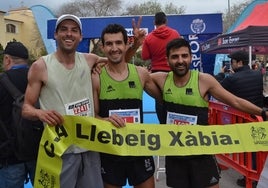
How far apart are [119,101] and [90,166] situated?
59 centimetres

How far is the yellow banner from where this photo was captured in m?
3.14

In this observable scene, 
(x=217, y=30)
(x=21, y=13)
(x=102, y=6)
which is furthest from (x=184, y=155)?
(x=21, y=13)

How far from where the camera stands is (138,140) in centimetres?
328

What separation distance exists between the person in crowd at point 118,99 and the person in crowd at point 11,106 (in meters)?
0.79

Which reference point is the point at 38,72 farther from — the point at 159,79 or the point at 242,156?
the point at 242,156

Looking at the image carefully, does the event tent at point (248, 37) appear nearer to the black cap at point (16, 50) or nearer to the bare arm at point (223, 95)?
the bare arm at point (223, 95)

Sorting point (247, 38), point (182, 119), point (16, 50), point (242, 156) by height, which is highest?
point (247, 38)

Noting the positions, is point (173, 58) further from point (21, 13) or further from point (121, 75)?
point (21, 13)

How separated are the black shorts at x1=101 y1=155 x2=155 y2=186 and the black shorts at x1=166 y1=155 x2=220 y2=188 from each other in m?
0.23

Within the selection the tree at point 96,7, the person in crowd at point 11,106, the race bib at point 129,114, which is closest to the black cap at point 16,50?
the person in crowd at point 11,106

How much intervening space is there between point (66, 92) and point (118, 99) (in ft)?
1.51

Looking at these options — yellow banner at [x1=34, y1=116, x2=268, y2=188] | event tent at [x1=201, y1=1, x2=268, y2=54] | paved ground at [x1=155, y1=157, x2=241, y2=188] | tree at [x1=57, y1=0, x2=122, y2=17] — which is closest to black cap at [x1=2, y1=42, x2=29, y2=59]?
yellow banner at [x1=34, y1=116, x2=268, y2=188]

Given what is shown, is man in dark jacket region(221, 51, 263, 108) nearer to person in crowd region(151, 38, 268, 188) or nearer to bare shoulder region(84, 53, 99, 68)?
person in crowd region(151, 38, 268, 188)

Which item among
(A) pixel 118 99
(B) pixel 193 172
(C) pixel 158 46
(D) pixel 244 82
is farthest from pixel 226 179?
(A) pixel 118 99
